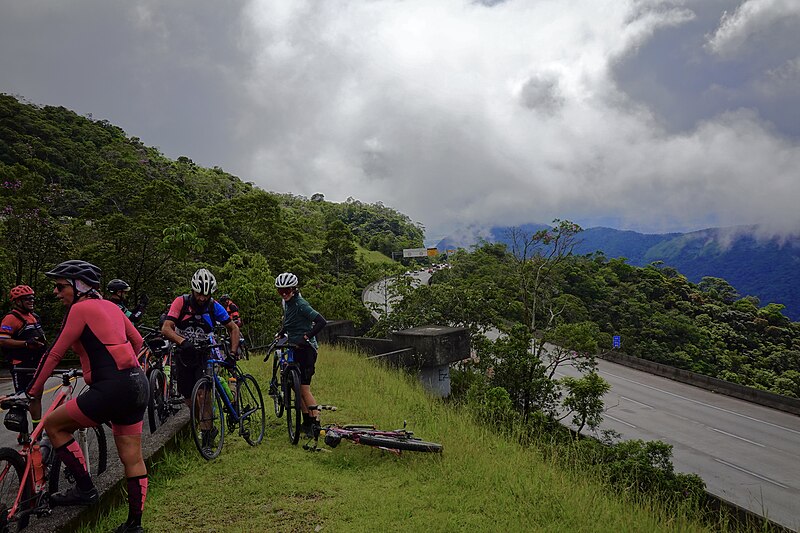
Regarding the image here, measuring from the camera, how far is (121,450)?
3.63 m

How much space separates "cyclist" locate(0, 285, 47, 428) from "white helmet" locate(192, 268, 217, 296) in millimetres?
2371

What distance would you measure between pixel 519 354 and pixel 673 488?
586cm

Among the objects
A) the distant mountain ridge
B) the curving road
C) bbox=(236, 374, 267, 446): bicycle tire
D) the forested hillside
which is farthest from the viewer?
the distant mountain ridge

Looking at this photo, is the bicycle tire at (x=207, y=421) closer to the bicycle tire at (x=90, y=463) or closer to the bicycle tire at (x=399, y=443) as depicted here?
the bicycle tire at (x=90, y=463)

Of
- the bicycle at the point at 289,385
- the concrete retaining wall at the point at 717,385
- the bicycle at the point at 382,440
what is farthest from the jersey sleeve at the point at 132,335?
the concrete retaining wall at the point at 717,385

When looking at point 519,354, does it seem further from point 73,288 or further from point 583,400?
point 73,288

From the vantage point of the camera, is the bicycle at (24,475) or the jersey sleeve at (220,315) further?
the jersey sleeve at (220,315)

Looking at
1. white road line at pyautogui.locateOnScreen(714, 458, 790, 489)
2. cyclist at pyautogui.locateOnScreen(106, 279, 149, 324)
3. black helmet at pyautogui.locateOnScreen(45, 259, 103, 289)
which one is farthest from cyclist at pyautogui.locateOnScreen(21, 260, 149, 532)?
white road line at pyautogui.locateOnScreen(714, 458, 790, 489)

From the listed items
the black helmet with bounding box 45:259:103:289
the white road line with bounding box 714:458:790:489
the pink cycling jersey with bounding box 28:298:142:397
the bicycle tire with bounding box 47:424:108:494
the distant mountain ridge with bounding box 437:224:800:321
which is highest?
the distant mountain ridge with bounding box 437:224:800:321

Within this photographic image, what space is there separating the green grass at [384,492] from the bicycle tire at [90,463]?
472mm

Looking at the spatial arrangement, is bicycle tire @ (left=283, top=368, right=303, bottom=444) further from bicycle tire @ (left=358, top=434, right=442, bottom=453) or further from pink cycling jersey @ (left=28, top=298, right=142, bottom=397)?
pink cycling jersey @ (left=28, top=298, right=142, bottom=397)

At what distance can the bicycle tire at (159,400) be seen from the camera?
6402mm

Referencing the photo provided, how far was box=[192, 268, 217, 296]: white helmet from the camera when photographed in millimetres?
5285

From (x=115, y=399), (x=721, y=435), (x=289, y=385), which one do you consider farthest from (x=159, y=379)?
(x=721, y=435)
